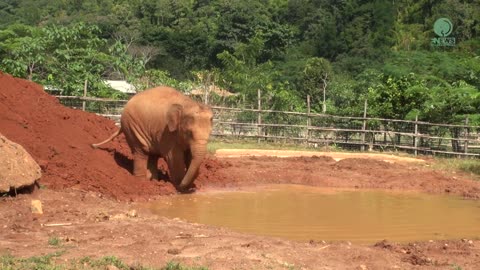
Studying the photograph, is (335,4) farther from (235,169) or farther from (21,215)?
(21,215)

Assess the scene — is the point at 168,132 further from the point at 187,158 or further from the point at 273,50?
the point at 273,50

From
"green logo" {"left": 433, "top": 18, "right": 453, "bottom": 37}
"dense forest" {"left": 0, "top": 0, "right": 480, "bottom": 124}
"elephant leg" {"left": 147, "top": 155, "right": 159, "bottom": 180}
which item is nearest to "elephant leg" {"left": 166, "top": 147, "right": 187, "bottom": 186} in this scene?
"elephant leg" {"left": 147, "top": 155, "right": 159, "bottom": 180}

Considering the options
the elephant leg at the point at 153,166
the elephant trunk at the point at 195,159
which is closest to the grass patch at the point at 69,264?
the elephant trunk at the point at 195,159

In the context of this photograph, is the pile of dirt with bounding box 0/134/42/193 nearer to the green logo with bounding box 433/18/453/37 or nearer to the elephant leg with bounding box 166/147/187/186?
the elephant leg with bounding box 166/147/187/186

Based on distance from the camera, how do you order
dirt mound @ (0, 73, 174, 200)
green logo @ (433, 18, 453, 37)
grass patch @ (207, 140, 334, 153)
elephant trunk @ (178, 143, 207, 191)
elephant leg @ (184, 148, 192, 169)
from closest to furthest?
dirt mound @ (0, 73, 174, 200) < elephant trunk @ (178, 143, 207, 191) < elephant leg @ (184, 148, 192, 169) < grass patch @ (207, 140, 334, 153) < green logo @ (433, 18, 453, 37)

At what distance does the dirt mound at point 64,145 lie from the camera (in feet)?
37.4

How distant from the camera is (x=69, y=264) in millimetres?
5914

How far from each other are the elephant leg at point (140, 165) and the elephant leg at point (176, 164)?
2.12 feet

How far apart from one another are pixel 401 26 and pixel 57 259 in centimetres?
4913

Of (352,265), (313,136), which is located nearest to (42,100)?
(352,265)

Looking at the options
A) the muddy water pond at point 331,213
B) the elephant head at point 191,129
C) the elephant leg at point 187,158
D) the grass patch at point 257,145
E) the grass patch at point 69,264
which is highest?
the elephant head at point 191,129

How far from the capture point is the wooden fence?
803 inches

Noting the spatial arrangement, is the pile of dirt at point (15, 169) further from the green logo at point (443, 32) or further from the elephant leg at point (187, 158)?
the green logo at point (443, 32)

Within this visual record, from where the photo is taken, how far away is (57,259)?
6.07 metres
